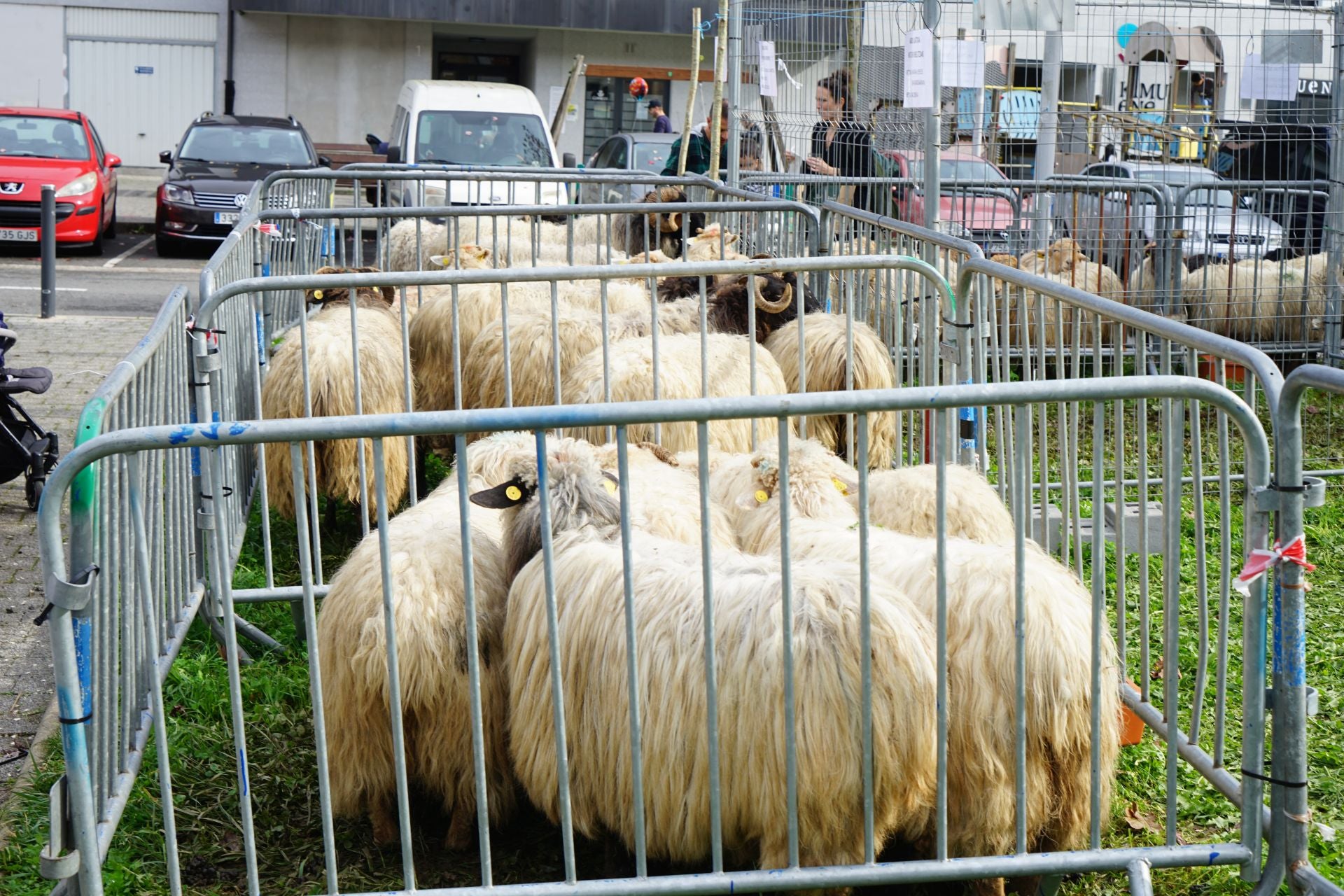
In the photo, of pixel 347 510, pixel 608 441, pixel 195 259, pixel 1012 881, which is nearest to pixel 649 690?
pixel 1012 881

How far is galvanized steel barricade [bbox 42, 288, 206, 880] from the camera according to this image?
2.95 meters

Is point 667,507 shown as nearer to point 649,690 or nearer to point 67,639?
point 649,690

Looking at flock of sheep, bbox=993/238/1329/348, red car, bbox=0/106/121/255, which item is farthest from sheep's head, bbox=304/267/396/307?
red car, bbox=0/106/121/255

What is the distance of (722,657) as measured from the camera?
328 centimetres

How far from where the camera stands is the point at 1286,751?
3.19 m

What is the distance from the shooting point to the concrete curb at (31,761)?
4129 millimetres

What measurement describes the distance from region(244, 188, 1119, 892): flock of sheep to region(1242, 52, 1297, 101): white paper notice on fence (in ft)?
18.0

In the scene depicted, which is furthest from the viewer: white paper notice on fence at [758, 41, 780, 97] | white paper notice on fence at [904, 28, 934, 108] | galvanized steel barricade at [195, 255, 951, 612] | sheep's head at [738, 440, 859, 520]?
white paper notice on fence at [758, 41, 780, 97]

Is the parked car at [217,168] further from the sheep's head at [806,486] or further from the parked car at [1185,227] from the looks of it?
the sheep's head at [806,486]

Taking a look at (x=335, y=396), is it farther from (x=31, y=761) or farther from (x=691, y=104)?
(x=691, y=104)

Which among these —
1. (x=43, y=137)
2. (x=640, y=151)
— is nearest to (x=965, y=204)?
(x=640, y=151)

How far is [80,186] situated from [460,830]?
1546 centimetres

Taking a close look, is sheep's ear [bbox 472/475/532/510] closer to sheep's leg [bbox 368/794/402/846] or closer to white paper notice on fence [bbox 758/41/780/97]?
sheep's leg [bbox 368/794/402/846]

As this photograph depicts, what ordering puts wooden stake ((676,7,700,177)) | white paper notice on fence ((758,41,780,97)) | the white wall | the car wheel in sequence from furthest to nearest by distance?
1. the white wall
2. the car wheel
3. wooden stake ((676,7,700,177))
4. white paper notice on fence ((758,41,780,97))
